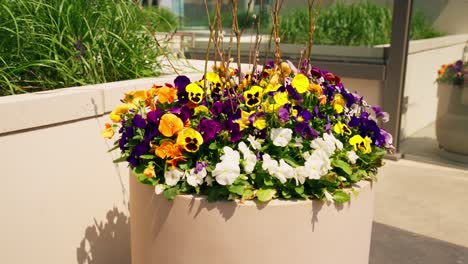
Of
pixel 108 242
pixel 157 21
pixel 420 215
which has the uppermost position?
pixel 157 21

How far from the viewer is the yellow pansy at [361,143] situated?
1649 mm

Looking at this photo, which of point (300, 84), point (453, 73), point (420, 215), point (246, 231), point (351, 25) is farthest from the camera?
point (351, 25)

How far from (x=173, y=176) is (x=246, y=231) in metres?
0.29

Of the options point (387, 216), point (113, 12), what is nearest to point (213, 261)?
point (113, 12)

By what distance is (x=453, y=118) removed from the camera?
4.74 meters

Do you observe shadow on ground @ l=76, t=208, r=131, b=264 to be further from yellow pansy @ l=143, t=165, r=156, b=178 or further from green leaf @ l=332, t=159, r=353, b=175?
green leaf @ l=332, t=159, r=353, b=175

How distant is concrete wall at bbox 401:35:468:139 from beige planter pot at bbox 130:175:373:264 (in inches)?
146

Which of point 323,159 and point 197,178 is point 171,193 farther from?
point 323,159

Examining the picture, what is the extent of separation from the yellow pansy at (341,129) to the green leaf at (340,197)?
264 millimetres

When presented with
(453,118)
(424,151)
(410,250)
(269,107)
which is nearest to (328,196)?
(269,107)

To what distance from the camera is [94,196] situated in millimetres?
2072

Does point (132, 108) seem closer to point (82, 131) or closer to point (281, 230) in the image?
point (82, 131)

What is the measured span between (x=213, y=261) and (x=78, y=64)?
134 centimetres

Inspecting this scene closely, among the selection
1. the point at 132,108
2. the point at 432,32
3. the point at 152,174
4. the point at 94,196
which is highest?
the point at 432,32
